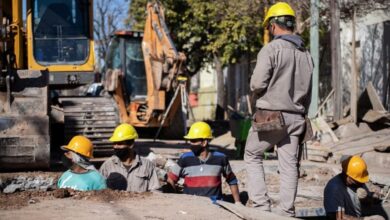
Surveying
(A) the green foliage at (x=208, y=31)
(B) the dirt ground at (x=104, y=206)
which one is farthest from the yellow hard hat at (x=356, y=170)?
(A) the green foliage at (x=208, y=31)

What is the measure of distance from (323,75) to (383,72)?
3984 millimetres

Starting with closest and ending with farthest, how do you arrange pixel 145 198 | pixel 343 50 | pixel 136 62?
1. pixel 145 198
2. pixel 136 62
3. pixel 343 50

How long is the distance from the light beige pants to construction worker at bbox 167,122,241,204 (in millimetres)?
880

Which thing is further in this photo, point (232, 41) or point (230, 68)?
point (230, 68)

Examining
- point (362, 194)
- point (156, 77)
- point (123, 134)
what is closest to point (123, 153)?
point (123, 134)

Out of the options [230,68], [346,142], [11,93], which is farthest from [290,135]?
[230,68]

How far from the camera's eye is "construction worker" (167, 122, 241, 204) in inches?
267

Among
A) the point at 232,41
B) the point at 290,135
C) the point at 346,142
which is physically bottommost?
the point at 346,142

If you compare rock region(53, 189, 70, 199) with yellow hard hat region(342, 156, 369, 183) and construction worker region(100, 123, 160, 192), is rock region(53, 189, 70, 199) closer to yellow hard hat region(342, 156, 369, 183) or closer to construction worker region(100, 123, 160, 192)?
construction worker region(100, 123, 160, 192)

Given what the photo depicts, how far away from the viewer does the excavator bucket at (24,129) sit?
7832 mm

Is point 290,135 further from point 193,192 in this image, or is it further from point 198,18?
point 198,18

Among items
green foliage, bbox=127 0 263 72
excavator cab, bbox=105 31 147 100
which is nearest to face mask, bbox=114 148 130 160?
excavator cab, bbox=105 31 147 100

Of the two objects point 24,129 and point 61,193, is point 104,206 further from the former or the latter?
point 24,129

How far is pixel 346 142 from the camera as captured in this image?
13203 mm
